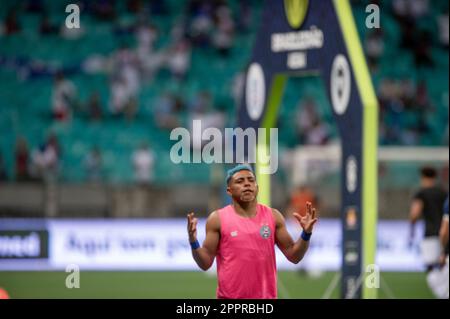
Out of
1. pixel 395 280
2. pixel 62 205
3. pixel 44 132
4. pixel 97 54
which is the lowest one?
pixel 395 280

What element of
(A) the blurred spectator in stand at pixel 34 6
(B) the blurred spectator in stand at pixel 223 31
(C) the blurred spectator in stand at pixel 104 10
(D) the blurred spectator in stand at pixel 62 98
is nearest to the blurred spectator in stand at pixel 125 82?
(D) the blurred spectator in stand at pixel 62 98

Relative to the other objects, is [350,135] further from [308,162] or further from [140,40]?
[140,40]

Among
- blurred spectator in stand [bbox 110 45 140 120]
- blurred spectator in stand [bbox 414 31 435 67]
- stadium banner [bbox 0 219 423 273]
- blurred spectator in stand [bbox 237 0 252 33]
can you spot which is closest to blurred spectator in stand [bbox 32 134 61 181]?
blurred spectator in stand [bbox 110 45 140 120]

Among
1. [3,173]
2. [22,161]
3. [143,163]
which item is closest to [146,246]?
A: [143,163]

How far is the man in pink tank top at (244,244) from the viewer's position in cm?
1032

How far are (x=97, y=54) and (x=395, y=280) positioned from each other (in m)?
14.2

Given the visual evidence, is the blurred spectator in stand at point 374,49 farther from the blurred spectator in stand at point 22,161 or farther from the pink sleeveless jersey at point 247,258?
the pink sleeveless jersey at point 247,258

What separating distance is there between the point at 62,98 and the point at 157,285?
36.7ft

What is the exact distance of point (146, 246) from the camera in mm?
28062

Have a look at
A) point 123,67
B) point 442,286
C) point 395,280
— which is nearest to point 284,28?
point 442,286

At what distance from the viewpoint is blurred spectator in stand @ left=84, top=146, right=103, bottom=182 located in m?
30.9

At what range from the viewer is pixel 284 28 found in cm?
1814

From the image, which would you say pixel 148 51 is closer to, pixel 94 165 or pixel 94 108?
pixel 94 108

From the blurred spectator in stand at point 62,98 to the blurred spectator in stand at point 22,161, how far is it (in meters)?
2.05
